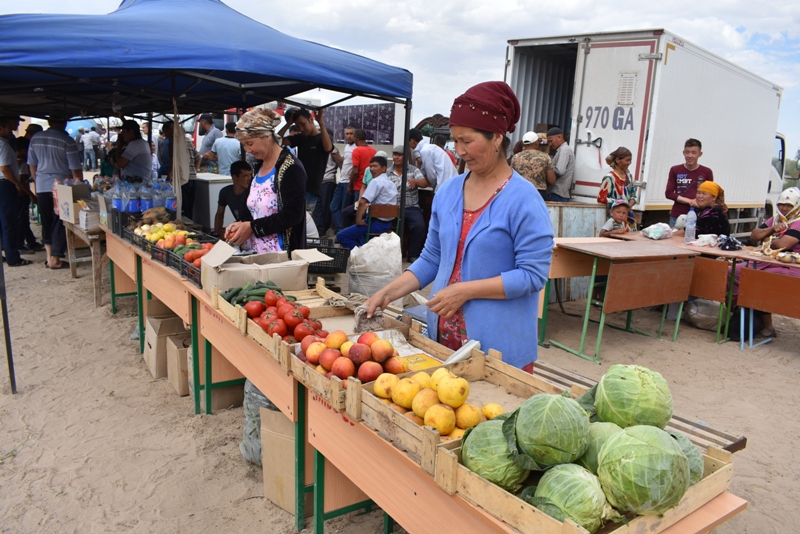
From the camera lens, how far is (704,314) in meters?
6.88

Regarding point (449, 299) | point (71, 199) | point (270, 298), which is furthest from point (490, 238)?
point (71, 199)

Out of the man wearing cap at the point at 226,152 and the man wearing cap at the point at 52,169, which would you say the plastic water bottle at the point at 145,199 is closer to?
the man wearing cap at the point at 52,169

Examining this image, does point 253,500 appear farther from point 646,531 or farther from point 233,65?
point 233,65

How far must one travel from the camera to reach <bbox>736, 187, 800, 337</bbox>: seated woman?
611cm

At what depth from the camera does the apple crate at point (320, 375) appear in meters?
2.00

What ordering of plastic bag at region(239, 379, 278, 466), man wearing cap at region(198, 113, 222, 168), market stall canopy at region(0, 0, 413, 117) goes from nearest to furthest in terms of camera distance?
plastic bag at region(239, 379, 278, 466) < market stall canopy at region(0, 0, 413, 117) < man wearing cap at region(198, 113, 222, 168)

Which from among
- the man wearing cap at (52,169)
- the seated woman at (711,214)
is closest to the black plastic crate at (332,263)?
the seated woman at (711,214)

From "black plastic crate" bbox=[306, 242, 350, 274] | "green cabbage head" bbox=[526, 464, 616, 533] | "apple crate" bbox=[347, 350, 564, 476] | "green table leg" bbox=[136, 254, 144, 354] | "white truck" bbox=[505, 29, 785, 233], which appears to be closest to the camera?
"green cabbage head" bbox=[526, 464, 616, 533]

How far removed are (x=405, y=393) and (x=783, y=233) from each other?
639 centimetres

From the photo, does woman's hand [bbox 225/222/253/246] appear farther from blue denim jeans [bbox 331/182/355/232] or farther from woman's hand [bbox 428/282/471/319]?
blue denim jeans [bbox 331/182/355/232]

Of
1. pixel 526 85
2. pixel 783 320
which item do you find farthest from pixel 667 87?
pixel 783 320

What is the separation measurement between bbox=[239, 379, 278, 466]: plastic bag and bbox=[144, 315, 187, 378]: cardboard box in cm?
162

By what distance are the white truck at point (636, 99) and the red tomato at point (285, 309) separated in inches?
249

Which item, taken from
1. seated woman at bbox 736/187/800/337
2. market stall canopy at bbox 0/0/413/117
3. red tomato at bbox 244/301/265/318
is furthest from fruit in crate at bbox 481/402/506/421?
seated woman at bbox 736/187/800/337
